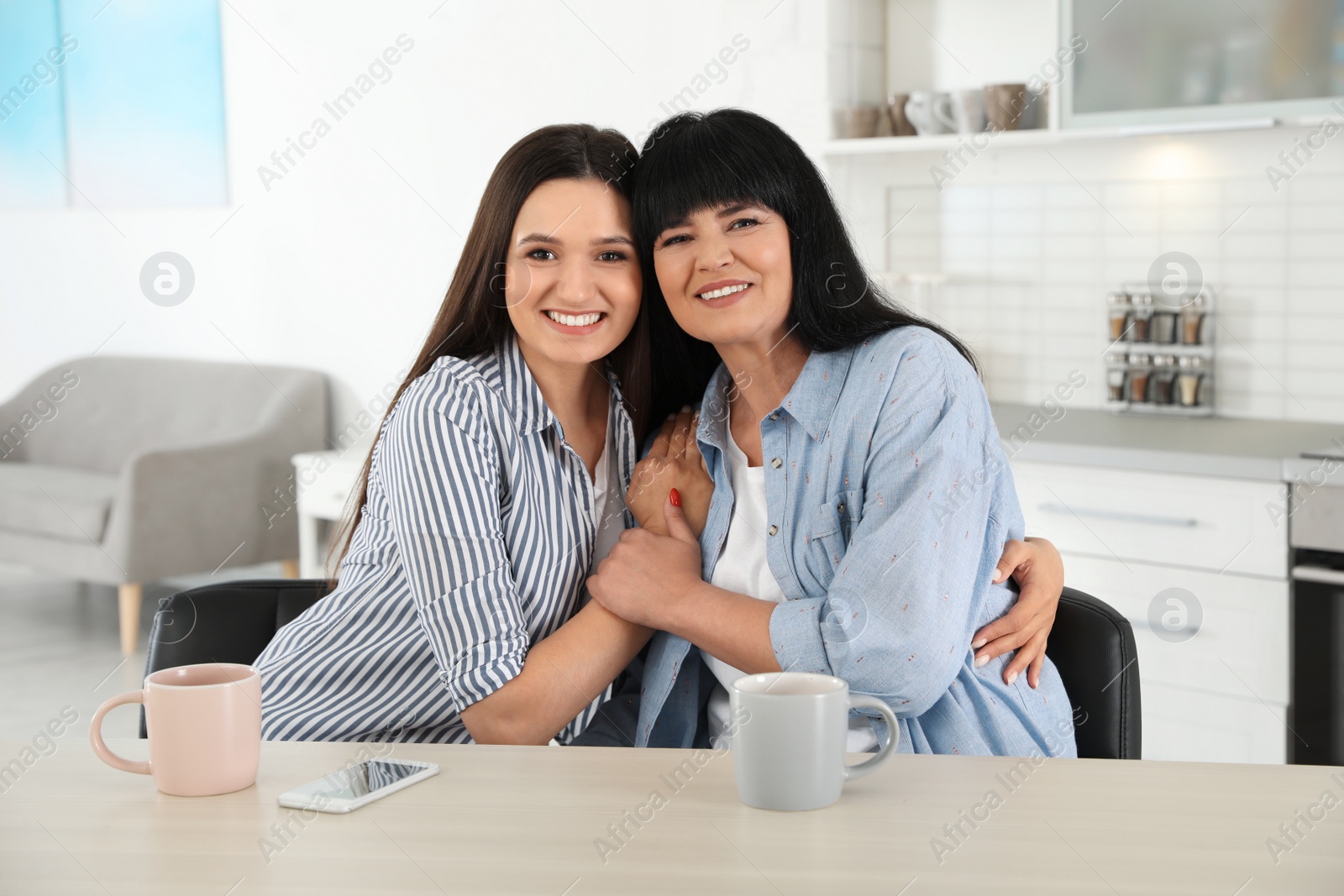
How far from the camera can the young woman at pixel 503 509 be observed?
1247mm

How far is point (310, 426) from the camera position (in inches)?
183

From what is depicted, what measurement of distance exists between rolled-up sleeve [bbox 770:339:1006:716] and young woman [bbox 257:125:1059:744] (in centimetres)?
15

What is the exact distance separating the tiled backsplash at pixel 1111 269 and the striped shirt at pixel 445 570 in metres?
2.07

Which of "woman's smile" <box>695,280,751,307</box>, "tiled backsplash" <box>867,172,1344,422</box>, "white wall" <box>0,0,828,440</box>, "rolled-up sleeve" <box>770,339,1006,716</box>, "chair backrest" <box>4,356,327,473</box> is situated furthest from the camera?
"chair backrest" <box>4,356,327,473</box>

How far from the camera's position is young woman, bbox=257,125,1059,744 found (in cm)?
125

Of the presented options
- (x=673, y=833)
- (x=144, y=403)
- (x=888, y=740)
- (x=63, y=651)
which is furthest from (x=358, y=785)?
(x=144, y=403)

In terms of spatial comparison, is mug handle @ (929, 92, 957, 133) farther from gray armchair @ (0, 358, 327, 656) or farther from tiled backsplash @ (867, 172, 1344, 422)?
gray armchair @ (0, 358, 327, 656)

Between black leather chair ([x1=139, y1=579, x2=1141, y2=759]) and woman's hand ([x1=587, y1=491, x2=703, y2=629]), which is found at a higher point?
woman's hand ([x1=587, y1=491, x2=703, y2=629])

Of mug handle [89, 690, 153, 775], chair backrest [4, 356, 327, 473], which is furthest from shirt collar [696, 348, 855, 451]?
chair backrest [4, 356, 327, 473]

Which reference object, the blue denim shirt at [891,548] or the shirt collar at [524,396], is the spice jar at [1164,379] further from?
the shirt collar at [524,396]

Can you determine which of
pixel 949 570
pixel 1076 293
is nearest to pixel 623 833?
pixel 949 570

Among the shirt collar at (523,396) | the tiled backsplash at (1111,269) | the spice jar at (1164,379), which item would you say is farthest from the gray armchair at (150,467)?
the shirt collar at (523,396)

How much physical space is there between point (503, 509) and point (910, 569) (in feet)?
1.47

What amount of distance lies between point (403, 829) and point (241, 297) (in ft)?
14.7
